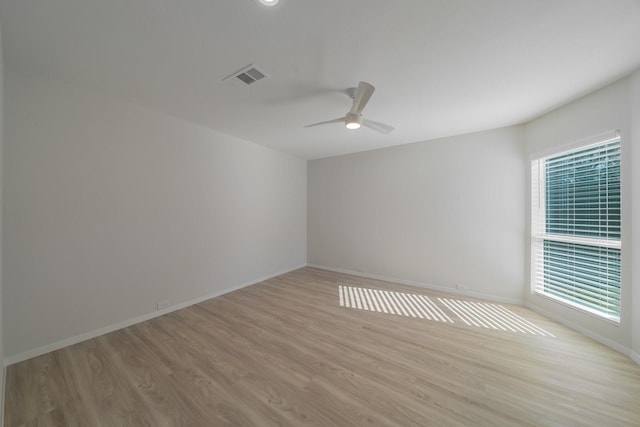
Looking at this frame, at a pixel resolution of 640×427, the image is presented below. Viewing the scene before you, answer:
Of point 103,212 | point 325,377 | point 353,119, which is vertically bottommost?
point 325,377

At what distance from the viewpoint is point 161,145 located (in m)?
2.73

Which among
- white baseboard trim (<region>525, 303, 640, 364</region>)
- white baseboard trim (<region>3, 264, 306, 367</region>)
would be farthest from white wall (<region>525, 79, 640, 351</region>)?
white baseboard trim (<region>3, 264, 306, 367</region>)

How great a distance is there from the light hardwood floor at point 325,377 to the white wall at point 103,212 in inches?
16.2

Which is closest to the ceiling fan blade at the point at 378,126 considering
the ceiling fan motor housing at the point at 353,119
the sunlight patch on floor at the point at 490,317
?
the ceiling fan motor housing at the point at 353,119

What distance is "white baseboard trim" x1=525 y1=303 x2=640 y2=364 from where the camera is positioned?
1924 millimetres

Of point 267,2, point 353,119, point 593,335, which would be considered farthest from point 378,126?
point 593,335

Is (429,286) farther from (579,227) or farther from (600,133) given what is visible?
(600,133)

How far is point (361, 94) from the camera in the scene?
1.92 metres

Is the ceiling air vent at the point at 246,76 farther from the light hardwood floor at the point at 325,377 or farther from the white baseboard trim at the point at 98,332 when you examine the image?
the white baseboard trim at the point at 98,332

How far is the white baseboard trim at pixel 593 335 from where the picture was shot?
6.31ft

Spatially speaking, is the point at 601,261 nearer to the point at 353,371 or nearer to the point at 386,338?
the point at 386,338

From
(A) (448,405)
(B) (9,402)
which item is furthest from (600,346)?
(B) (9,402)

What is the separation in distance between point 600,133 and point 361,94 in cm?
250

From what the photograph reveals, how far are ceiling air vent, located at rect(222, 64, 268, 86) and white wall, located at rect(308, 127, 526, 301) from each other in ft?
9.45
